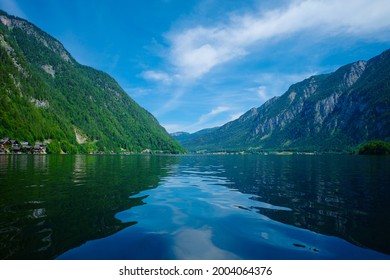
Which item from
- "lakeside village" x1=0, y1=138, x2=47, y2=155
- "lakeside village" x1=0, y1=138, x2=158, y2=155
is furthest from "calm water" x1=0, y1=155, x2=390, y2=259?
"lakeside village" x1=0, y1=138, x2=47, y2=155

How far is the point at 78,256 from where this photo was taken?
938cm

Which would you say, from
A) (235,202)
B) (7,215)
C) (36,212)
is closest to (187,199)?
(235,202)

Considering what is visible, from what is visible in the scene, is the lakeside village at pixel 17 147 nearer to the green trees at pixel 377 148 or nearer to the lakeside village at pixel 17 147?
the lakeside village at pixel 17 147

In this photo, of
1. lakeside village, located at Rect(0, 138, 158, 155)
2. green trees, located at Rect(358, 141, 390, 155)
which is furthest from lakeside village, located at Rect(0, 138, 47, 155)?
green trees, located at Rect(358, 141, 390, 155)

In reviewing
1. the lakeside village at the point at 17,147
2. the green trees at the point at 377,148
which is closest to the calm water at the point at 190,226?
the lakeside village at the point at 17,147

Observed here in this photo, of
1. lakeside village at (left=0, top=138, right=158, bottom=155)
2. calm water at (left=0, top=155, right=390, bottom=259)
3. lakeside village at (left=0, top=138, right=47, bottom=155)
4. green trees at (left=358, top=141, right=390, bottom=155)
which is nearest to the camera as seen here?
calm water at (left=0, top=155, right=390, bottom=259)

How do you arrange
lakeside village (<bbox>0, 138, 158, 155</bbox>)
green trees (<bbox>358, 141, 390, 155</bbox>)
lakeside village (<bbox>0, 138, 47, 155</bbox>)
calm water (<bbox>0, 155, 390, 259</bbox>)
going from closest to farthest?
1. calm water (<bbox>0, 155, 390, 259</bbox>)
2. lakeside village (<bbox>0, 138, 158, 155</bbox>)
3. lakeside village (<bbox>0, 138, 47, 155</bbox>)
4. green trees (<bbox>358, 141, 390, 155</bbox>)

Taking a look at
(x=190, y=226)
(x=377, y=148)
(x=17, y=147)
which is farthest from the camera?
(x=377, y=148)

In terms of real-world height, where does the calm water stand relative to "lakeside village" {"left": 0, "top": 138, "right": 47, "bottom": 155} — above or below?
below

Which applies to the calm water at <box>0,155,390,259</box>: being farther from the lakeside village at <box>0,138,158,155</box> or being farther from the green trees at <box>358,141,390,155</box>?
the green trees at <box>358,141,390,155</box>

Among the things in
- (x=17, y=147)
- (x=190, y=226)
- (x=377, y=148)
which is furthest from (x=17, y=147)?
(x=377, y=148)

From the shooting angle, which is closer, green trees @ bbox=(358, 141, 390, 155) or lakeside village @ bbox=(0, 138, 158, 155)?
lakeside village @ bbox=(0, 138, 158, 155)

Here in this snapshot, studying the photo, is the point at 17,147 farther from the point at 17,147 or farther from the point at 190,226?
the point at 190,226

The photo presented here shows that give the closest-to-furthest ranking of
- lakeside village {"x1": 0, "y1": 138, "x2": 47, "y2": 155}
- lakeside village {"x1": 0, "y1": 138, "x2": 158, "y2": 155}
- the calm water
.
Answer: the calm water
lakeside village {"x1": 0, "y1": 138, "x2": 158, "y2": 155}
lakeside village {"x1": 0, "y1": 138, "x2": 47, "y2": 155}
